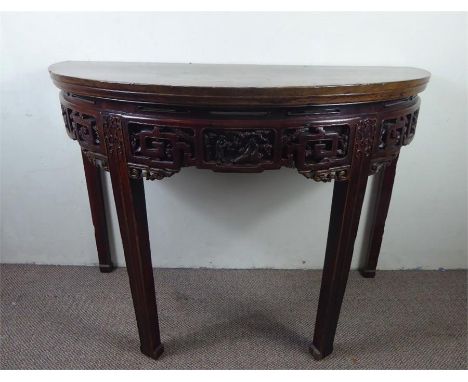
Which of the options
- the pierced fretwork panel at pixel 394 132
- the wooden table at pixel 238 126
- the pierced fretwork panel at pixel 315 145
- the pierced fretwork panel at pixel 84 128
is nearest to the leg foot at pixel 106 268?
the wooden table at pixel 238 126

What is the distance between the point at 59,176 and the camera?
1.39 meters

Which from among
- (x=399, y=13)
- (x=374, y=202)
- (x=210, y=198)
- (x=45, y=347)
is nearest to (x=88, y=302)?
(x=45, y=347)

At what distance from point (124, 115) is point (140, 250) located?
0.34m

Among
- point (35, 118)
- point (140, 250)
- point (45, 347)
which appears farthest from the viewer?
point (35, 118)

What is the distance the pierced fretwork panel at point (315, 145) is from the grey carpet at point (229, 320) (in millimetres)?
613

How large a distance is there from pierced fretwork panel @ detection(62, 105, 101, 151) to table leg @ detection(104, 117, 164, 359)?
0.05 m

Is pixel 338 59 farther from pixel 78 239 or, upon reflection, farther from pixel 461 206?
pixel 78 239

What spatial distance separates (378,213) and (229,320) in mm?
630

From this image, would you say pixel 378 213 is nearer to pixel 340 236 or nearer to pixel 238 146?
pixel 340 236

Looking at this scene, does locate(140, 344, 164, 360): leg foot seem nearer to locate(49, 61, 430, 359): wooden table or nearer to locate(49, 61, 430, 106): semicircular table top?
locate(49, 61, 430, 359): wooden table

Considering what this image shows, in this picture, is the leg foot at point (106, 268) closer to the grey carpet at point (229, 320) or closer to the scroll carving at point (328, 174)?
the grey carpet at point (229, 320)

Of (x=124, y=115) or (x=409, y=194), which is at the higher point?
(x=124, y=115)

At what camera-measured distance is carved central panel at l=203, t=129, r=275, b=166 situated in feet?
2.48

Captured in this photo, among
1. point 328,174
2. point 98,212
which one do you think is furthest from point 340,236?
point 98,212
